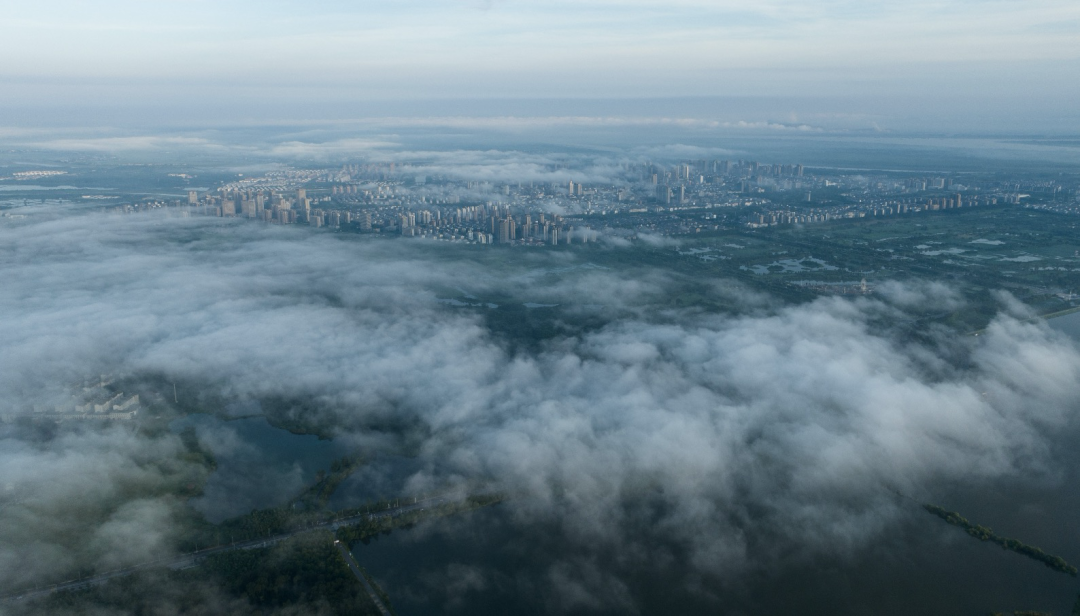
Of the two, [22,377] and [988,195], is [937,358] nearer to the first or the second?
[22,377]

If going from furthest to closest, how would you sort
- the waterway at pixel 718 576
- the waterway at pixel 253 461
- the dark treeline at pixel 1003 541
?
the waterway at pixel 253 461
the dark treeline at pixel 1003 541
the waterway at pixel 718 576

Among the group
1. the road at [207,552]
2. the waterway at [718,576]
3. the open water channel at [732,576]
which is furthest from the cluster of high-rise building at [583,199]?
the waterway at [718,576]

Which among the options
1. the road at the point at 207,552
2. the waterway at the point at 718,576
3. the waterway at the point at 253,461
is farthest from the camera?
the waterway at the point at 253,461

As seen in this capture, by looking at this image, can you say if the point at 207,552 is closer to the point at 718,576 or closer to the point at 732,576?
the point at 718,576

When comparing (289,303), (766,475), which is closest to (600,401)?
(766,475)

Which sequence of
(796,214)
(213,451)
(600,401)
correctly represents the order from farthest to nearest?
(796,214), (600,401), (213,451)

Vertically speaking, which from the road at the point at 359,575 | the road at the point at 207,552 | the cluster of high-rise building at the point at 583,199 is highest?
the cluster of high-rise building at the point at 583,199

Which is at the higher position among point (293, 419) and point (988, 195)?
point (988, 195)

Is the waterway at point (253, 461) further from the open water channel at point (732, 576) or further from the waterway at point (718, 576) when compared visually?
the waterway at point (718, 576)
